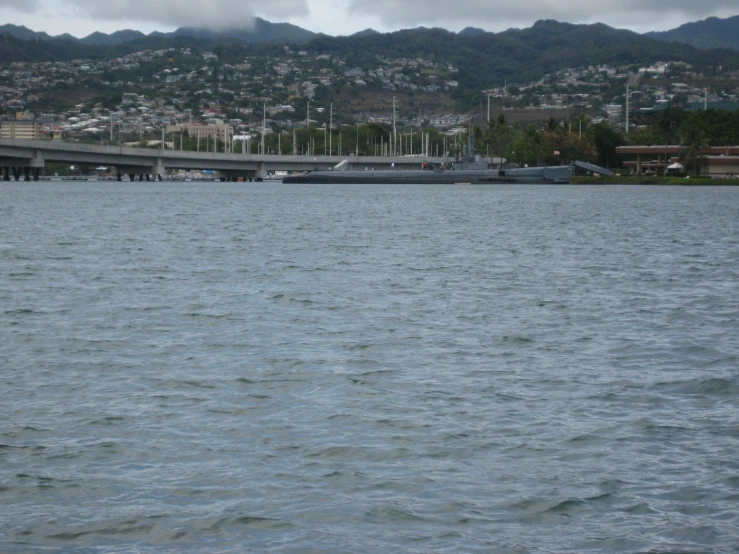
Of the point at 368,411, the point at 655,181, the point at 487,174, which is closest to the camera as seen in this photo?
the point at 368,411

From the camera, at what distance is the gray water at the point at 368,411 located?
37.9 feet

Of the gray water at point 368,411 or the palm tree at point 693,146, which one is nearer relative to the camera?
the gray water at point 368,411

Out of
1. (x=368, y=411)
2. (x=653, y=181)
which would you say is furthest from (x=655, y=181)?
(x=368, y=411)

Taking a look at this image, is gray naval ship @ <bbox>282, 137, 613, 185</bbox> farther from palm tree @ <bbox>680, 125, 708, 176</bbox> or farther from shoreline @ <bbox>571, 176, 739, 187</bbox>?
palm tree @ <bbox>680, 125, 708, 176</bbox>

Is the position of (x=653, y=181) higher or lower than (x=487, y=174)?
lower

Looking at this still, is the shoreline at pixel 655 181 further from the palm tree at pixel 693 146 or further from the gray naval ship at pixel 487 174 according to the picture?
the palm tree at pixel 693 146

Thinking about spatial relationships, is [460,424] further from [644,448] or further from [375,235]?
[375,235]

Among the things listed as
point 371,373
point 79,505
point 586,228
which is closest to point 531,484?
point 79,505

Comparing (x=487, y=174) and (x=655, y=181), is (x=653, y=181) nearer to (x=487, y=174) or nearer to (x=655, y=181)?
(x=655, y=181)

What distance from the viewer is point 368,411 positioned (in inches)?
637

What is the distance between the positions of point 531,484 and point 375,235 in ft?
151

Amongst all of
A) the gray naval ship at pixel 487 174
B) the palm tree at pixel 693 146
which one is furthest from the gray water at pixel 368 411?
the palm tree at pixel 693 146

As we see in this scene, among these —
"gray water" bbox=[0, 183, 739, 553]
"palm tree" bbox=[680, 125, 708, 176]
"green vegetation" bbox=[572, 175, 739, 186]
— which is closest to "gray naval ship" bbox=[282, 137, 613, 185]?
"green vegetation" bbox=[572, 175, 739, 186]

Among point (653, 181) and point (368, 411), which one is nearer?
point (368, 411)
